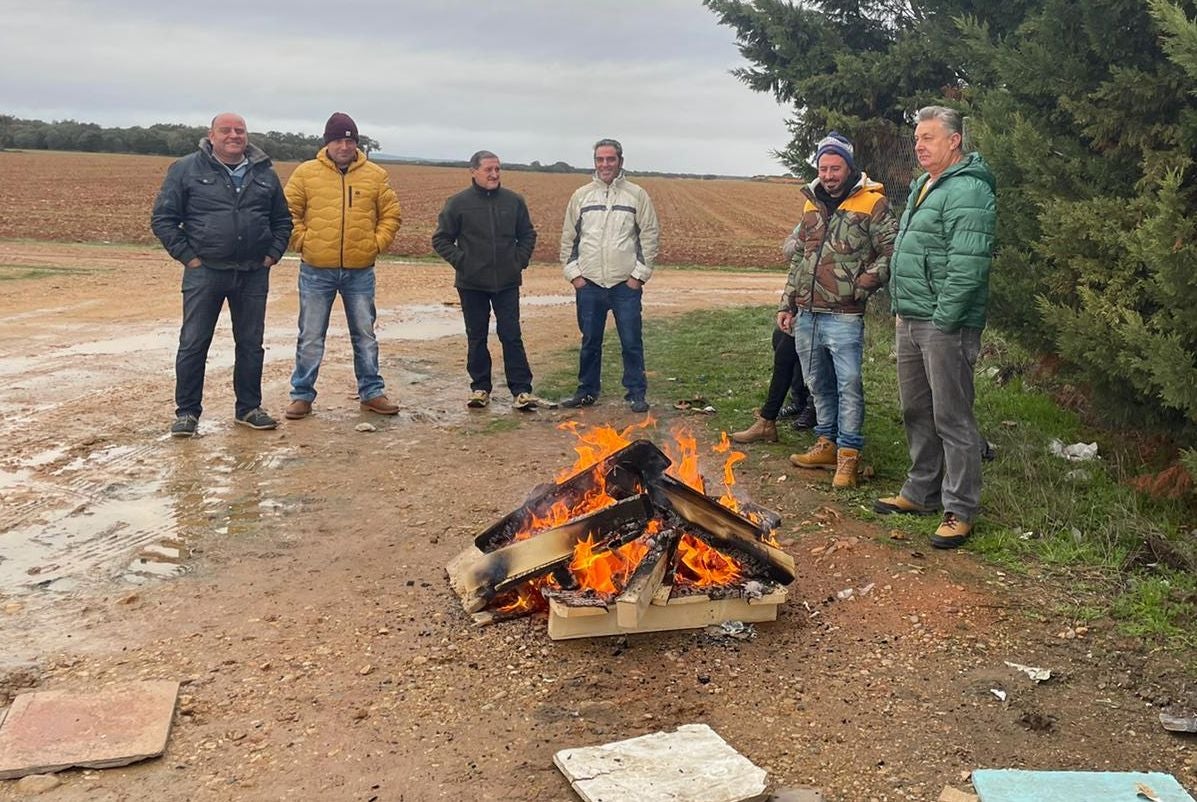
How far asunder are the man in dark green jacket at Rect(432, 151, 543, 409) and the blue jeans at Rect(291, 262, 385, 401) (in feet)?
2.48

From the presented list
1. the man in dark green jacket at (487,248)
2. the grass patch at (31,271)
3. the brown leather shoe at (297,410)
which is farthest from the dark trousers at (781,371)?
the grass patch at (31,271)

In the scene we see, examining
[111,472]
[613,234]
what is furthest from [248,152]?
[613,234]

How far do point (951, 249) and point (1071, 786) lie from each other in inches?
111

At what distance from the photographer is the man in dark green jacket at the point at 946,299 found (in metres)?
5.12

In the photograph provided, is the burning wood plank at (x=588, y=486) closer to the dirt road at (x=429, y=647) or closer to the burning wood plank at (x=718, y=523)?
the burning wood plank at (x=718, y=523)

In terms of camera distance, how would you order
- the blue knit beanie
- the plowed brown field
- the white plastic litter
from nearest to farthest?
1. the blue knit beanie
2. the white plastic litter
3. the plowed brown field

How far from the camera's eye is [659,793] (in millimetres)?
3174

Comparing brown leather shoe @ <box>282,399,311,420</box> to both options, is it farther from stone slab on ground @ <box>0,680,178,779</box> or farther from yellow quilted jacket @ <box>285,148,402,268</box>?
stone slab on ground @ <box>0,680,178,779</box>

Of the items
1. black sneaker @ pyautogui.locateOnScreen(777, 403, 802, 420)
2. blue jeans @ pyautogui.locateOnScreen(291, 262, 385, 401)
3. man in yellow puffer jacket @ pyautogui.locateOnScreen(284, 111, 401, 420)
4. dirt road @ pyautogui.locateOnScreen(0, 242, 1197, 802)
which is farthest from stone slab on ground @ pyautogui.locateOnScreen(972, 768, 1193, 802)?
blue jeans @ pyautogui.locateOnScreen(291, 262, 385, 401)

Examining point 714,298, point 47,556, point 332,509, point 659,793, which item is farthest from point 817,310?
point 714,298

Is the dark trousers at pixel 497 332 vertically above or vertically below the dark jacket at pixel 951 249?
below

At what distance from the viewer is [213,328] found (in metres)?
7.55

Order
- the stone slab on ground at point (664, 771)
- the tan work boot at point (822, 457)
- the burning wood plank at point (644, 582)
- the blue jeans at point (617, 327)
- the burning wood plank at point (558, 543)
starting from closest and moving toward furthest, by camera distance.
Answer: the stone slab on ground at point (664, 771) < the burning wood plank at point (644, 582) < the burning wood plank at point (558, 543) < the tan work boot at point (822, 457) < the blue jeans at point (617, 327)

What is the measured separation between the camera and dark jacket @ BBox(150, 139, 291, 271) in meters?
7.30
